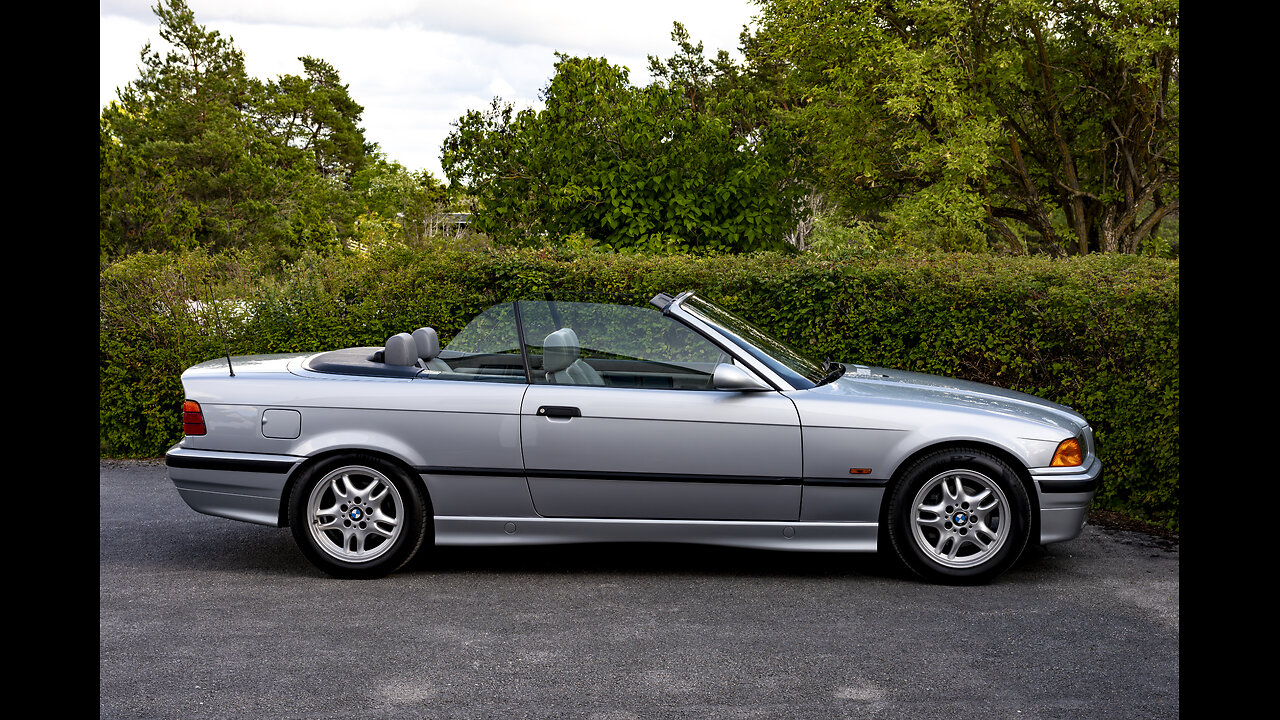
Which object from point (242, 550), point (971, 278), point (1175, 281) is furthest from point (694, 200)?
point (242, 550)

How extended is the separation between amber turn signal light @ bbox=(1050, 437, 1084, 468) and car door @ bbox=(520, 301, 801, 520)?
50.3 inches

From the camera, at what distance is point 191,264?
916 cm

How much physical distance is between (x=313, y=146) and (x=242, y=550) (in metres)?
52.7

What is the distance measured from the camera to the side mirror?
4918mm

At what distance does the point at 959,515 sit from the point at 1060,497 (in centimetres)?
50

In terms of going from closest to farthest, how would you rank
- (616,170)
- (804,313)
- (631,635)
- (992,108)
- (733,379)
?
(631,635) → (733,379) → (804,313) → (616,170) → (992,108)

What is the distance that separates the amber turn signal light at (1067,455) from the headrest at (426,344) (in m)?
3.24

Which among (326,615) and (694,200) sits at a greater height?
(694,200)

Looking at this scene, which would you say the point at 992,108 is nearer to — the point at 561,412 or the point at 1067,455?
the point at 1067,455

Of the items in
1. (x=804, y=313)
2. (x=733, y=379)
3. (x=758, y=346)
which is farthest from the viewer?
(x=804, y=313)

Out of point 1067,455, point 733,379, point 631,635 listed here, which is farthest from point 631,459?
point 1067,455

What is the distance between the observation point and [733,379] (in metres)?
4.92
